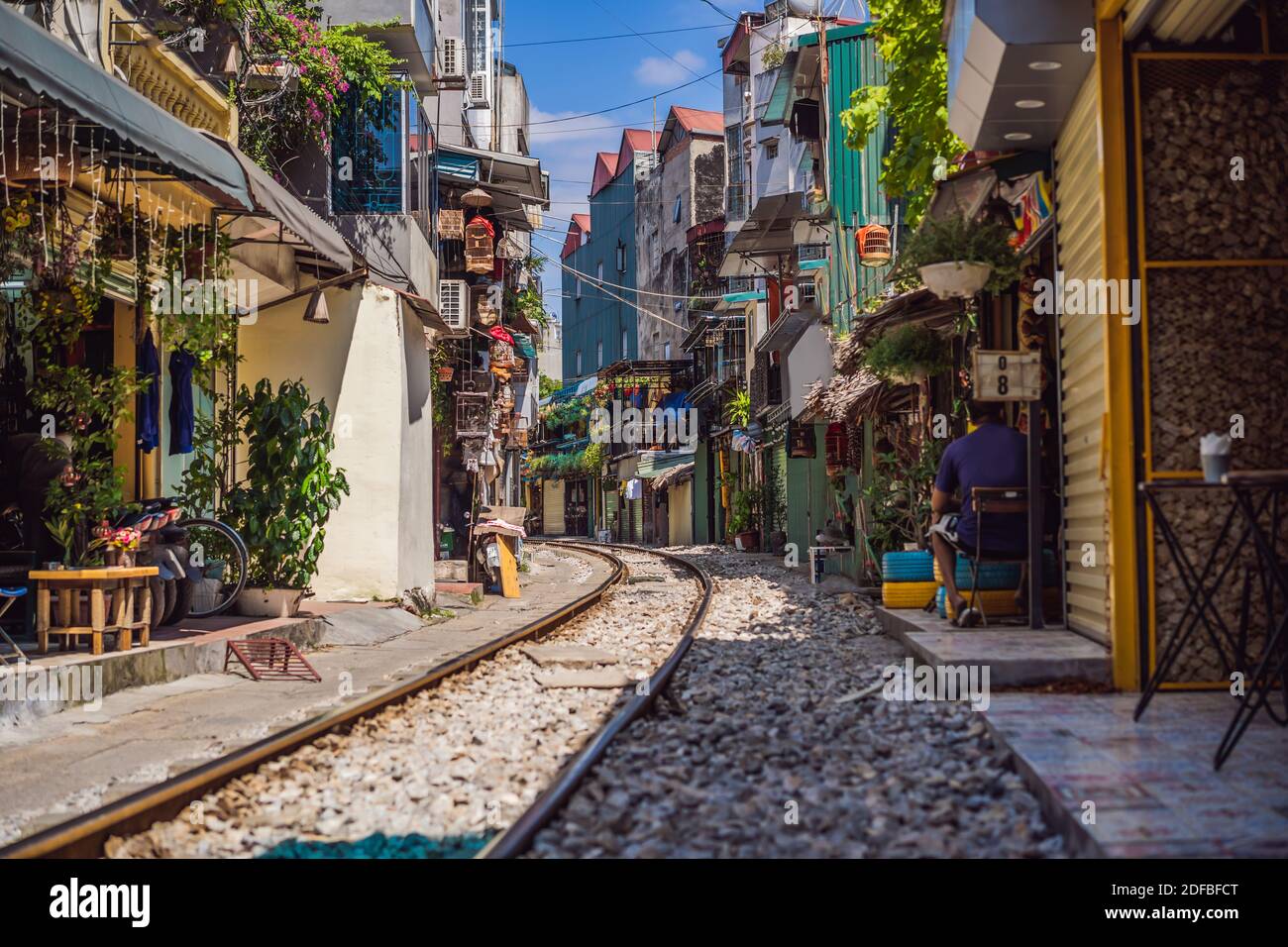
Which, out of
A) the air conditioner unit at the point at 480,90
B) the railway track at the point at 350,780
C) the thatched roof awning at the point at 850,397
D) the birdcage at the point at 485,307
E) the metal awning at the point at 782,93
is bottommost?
the railway track at the point at 350,780

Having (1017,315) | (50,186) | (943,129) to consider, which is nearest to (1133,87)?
(1017,315)

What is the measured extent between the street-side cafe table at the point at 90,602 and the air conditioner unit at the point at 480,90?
29386 mm

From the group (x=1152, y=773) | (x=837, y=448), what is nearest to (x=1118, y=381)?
(x=1152, y=773)

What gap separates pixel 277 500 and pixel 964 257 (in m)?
6.64

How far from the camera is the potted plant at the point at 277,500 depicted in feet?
36.6

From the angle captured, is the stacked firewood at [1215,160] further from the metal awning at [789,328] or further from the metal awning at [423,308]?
the metal awning at [789,328]

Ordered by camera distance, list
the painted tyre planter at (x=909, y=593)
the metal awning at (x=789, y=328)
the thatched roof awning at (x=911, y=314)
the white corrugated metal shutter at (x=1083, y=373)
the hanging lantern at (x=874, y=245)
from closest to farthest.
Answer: the white corrugated metal shutter at (x=1083, y=373)
the painted tyre planter at (x=909, y=593)
the thatched roof awning at (x=911, y=314)
the hanging lantern at (x=874, y=245)
the metal awning at (x=789, y=328)

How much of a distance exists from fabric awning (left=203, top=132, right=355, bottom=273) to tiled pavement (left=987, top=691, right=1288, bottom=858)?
655 centimetres

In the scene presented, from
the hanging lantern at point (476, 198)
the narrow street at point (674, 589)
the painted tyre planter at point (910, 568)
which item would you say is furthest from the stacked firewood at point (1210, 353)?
the hanging lantern at point (476, 198)

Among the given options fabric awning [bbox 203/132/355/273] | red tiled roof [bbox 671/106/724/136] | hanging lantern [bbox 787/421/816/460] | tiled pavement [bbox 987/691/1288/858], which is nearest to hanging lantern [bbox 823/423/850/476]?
hanging lantern [bbox 787/421/816/460]

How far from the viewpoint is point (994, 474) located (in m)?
8.30

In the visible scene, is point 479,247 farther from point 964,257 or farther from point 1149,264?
point 1149,264
